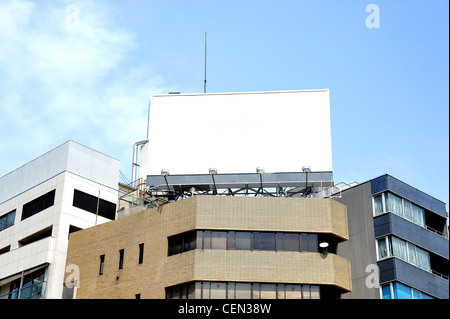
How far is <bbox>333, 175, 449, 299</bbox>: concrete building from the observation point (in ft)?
180

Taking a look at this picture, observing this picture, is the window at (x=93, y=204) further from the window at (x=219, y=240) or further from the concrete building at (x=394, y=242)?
the concrete building at (x=394, y=242)

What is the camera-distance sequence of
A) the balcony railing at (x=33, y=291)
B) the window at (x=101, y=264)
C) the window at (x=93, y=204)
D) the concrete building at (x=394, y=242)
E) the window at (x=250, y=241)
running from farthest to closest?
the window at (x=93, y=204)
the balcony railing at (x=33, y=291)
the window at (x=101, y=264)
the concrete building at (x=394, y=242)
the window at (x=250, y=241)

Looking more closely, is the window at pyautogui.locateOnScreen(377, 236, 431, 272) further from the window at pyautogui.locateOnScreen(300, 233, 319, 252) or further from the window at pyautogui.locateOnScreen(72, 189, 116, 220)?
the window at pyautogui.locateOnScreen(72, 189, 116, 220)

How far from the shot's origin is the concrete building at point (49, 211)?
194 ft

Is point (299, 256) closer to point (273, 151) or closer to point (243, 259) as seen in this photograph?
point (243, 259)

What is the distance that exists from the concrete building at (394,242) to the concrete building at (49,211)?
1989cm

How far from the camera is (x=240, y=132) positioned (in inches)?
2281

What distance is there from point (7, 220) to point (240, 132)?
22793 millimetres

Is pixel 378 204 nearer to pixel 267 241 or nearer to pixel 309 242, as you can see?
pixel 309 242

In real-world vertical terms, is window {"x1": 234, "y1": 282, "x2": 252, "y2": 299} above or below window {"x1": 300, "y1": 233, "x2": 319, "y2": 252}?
below

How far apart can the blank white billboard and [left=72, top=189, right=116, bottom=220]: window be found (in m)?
7.63

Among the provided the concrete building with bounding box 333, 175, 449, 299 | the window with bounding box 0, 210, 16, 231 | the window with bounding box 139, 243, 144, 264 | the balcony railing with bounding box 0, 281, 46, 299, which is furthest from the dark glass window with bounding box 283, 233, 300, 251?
the window with bounding box 0, 210, 16, 231

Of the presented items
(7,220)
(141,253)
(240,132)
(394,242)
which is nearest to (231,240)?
(141,253)

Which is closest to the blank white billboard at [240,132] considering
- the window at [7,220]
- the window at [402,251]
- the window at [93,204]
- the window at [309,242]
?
the window at [309,242]
